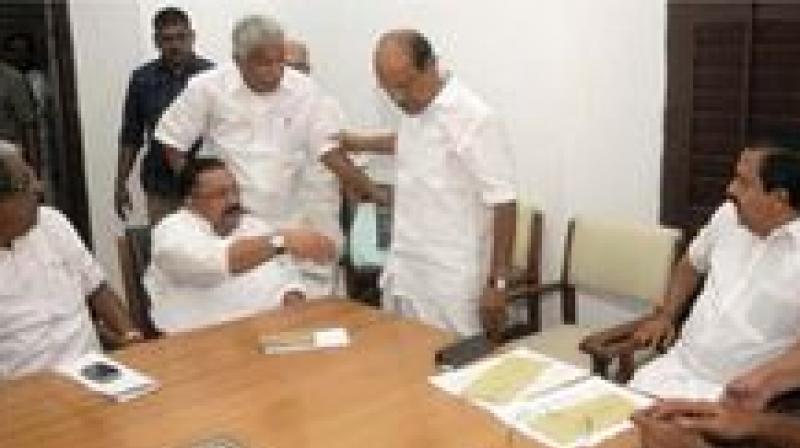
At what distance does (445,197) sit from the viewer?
3.26 meters

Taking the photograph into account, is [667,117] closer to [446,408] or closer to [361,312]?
[361,312]

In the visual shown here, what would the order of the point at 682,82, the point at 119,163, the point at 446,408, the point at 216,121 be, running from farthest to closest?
the point at 119,163 < the point at 216,121 < the point at 682,82 < the point at 446,408

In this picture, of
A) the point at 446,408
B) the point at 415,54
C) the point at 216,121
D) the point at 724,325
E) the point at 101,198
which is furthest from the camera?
the point at 101,198

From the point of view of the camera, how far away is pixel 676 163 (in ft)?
11.4

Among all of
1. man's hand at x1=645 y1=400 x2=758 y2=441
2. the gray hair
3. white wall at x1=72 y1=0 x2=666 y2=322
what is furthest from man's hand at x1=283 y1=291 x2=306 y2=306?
man's hand at x1=645 y1=400 x2=758 y2=441

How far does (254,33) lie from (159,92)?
1009 mm

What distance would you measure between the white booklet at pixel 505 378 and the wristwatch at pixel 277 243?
855 millimetres

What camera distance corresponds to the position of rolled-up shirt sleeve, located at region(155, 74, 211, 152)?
12.0 feet

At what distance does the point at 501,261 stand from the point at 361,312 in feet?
1.80

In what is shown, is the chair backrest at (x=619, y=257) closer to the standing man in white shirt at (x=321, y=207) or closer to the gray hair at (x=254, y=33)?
the standing man in white shirt at (x=321, y=207)

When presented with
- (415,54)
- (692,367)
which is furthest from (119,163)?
(692,367)

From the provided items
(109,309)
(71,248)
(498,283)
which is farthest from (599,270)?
(71,248)

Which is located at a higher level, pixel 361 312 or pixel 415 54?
pixel 415 54

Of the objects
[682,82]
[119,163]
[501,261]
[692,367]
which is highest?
[682,82]
